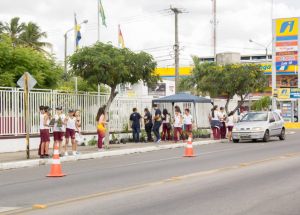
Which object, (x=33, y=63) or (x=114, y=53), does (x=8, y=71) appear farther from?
(x=114, y=53)

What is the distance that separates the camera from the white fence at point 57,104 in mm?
21641

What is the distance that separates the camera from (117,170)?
49.3ft

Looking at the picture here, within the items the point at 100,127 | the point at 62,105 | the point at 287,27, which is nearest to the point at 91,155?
the point at 100,127

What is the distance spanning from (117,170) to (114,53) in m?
10.5

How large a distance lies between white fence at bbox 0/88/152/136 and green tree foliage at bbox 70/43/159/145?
3.72 feet

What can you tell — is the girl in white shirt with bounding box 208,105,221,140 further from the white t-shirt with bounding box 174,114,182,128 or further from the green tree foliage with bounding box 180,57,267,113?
the green tree foliage with bounding box 180,57,267,113

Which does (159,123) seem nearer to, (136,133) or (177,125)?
(177,125)

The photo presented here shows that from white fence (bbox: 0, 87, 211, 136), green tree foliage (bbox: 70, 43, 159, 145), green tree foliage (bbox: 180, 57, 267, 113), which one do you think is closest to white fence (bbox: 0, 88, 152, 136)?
white fence (bbox: 0, 87, 211, 136)

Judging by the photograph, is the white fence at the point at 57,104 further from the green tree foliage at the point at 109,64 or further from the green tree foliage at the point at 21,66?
the green tree foliage at the point at 21,66

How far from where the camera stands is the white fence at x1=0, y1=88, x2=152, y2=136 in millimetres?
21641

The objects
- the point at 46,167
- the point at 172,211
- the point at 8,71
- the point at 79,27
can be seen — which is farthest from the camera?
the point at 79,27

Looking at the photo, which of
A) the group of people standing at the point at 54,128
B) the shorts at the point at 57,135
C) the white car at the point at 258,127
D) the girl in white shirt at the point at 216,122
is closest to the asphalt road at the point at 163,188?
the group of people standing at the point at 54,128

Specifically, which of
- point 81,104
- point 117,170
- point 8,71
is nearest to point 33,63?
point 8,71

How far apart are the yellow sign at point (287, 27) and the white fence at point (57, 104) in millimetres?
26466
